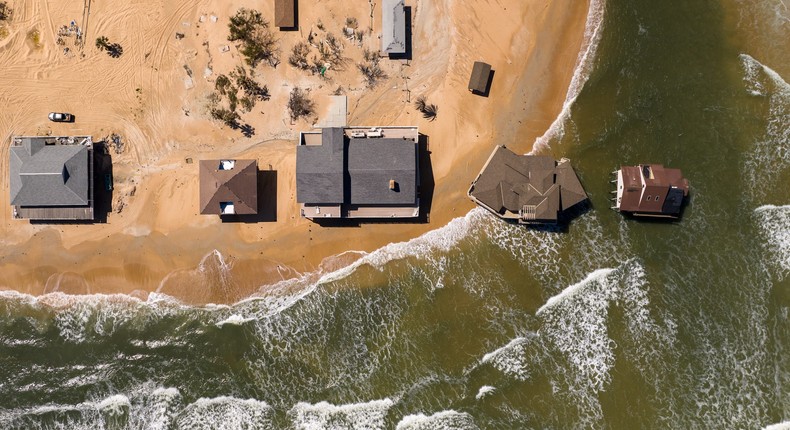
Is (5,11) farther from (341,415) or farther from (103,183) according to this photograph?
(341,415)

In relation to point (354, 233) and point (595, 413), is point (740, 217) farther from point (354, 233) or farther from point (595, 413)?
point (354, 233)

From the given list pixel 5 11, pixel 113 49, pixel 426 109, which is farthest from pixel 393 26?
pixel 5 11

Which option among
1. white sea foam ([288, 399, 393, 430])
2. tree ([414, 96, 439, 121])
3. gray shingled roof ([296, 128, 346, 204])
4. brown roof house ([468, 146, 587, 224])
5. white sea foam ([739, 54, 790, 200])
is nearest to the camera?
gray shingled roof ([296, 128, 346, 204])

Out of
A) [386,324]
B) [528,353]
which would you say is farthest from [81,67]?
[528,353]

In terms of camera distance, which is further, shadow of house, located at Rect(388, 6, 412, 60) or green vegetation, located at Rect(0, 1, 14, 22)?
green vegetation, located at Rect(0, 1, 14, 22)

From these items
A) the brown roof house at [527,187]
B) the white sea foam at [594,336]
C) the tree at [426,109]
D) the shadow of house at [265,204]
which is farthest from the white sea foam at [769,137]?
the shadow of house at [265,204]

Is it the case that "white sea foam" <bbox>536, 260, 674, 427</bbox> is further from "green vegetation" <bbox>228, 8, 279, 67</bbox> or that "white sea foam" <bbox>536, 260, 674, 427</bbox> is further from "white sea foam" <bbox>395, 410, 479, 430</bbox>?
"green vegetation" <bbox>228, 8, 279, 67</bbox>

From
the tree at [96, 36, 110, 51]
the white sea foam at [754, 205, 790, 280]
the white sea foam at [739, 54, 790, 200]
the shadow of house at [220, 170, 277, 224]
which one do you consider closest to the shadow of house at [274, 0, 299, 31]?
the shadow of house at [220, 170, 277, 224]

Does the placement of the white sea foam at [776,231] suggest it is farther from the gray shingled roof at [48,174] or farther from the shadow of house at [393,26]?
the gray shingled roof at [48,174]
